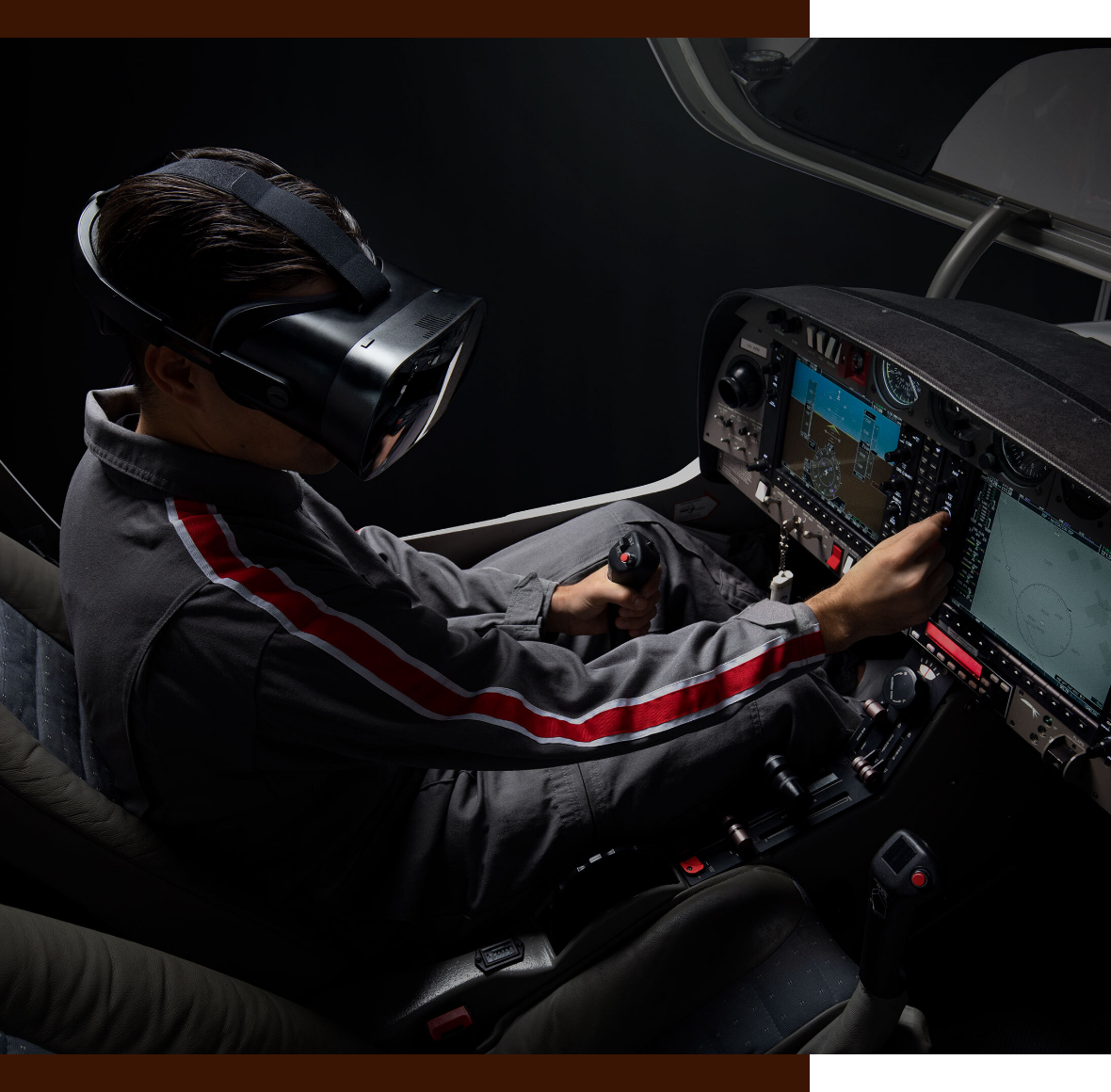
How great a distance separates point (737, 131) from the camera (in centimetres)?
200

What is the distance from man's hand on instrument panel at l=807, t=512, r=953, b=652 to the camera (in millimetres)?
1154

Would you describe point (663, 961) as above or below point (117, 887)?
below

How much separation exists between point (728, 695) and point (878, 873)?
0.27 metres

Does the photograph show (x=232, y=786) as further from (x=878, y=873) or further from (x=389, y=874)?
(x=878, y=873)

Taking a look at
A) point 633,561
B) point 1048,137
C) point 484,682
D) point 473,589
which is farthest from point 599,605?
point 1048,137

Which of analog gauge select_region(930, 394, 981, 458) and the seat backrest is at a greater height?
analog gauge select_region(930, 394, 981, 458)

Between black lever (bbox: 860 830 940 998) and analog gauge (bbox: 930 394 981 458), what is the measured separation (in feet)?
1.69

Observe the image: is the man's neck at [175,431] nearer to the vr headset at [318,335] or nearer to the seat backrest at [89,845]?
the vr headset at [318,335]

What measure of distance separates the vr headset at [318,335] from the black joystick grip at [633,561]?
54 centimetres

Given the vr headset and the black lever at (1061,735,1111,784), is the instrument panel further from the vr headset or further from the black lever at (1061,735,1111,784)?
the vr headset

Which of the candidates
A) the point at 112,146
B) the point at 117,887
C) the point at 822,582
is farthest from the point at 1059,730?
the point at 112,146

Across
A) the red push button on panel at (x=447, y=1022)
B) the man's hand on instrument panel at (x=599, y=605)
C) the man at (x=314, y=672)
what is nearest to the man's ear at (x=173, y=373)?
the man at (x=314, y=672)

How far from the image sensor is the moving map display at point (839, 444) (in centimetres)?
141

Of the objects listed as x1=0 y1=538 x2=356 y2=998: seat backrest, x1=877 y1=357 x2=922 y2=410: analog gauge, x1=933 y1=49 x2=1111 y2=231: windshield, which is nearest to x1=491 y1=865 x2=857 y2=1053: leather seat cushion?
x1=0 y1=538 x2=356 y2=998: seat backrest
